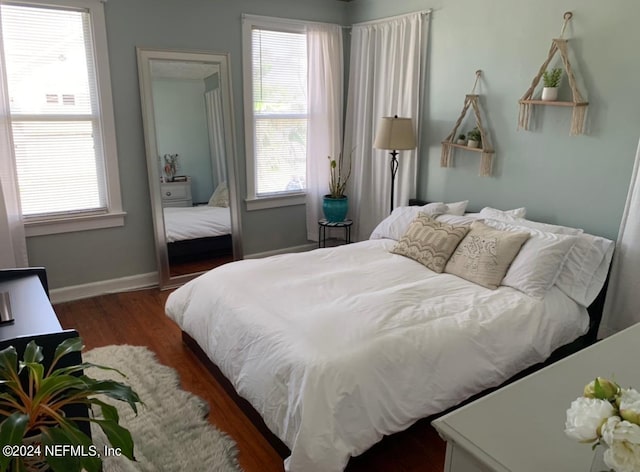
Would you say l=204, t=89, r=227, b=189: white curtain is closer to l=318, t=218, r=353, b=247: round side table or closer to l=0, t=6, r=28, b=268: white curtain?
l=318, t=218, r=353, b=247: round side table

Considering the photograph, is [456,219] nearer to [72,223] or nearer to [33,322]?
[33,322]

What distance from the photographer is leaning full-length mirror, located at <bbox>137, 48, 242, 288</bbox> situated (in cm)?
391

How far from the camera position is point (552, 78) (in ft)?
9.99

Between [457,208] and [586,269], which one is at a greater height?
[457,208]

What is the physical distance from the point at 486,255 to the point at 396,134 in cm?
150

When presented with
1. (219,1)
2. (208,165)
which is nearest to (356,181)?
(208,165)

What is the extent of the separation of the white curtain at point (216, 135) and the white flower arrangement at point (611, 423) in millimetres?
3852

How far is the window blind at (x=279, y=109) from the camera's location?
4422 mm

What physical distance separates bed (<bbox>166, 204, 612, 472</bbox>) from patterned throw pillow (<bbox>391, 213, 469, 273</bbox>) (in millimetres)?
99

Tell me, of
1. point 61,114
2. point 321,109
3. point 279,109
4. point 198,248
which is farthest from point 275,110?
point 61,114

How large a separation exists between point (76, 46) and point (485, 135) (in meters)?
3.24

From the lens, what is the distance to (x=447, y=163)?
3.94 m

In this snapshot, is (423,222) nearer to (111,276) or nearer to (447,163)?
(447,163)

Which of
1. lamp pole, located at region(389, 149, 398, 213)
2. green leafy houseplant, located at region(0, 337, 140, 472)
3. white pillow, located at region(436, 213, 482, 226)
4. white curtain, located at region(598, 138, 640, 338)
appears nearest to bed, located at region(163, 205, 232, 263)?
lamp pole, located at region(389, 149, 398, 213)
